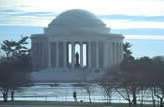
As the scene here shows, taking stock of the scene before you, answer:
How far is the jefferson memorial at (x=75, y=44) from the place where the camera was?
16300 cm

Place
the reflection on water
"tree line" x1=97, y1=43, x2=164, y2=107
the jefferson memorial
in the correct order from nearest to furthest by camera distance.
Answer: "tree line" x1=97, y1=43, x2=164, y2=107 < the reflection on water < the jefferson memorial

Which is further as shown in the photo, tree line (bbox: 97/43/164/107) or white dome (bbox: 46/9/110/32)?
white dome (bbox: 46/9/110/32)

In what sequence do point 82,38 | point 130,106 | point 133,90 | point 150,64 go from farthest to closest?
point 82,38 < point 150,64 < point 133,90 < point 130,106

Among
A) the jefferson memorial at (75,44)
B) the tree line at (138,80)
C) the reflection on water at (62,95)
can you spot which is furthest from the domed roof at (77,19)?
the tree line at (138,80)

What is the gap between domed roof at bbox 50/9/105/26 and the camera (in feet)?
548

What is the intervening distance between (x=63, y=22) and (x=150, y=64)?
87282 millimetres

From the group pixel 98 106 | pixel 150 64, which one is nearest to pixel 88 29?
pixel 150 64

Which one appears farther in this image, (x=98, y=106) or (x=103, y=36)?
(x=103, y=36)

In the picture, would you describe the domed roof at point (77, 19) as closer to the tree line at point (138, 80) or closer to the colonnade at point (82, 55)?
the colonnade at point (82, 55)

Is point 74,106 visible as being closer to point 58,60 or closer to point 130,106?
point 130,106

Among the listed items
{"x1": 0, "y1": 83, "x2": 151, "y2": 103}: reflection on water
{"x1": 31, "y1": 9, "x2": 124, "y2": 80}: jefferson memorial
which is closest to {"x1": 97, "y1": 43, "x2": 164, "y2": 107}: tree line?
{"x1": 0, "y1": 83, "x2": 151, "y2": 103}: reflection on water

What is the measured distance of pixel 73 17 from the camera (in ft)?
556

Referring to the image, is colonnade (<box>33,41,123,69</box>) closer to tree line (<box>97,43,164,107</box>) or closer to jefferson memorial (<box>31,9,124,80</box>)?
jefferson memorial (<box>31,9,124,80</box>)

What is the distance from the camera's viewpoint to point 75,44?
165625mm
